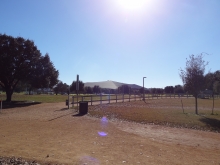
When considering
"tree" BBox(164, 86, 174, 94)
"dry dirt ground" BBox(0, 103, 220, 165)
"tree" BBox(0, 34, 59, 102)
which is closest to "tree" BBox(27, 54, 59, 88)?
"tree" BBox(0, 34, 59, 102)

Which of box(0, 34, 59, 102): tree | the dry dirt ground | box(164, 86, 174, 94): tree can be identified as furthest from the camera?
box(164, 86, 174, 94): tree

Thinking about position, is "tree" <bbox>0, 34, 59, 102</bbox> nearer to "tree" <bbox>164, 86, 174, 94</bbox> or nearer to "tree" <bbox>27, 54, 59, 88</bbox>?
"tree" <bbox>27, 54, 59, 88</bbox>

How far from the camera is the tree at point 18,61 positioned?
2969cm

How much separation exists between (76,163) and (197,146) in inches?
200

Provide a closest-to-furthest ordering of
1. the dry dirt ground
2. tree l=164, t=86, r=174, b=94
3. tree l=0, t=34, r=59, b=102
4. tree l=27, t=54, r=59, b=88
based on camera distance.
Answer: the dry dirt ground → tree l=0, t=34, r=59, b=102 → tree l=27, t=54, r=59, b=88 → tree l=164, t=86, r=174, b=94

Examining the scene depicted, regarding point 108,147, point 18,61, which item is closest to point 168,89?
point 18,61

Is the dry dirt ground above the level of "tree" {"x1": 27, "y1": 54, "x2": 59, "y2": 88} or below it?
below

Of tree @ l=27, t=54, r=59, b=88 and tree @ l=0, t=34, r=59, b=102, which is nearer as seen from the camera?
tree @ l=0, t=34, r=59, b=102

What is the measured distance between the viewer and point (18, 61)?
31219 mm

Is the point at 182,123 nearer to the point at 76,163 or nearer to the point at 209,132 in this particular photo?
the point at 209,132

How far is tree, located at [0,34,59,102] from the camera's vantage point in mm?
29688

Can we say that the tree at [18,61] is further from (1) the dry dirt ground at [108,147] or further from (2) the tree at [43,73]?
(1) the dry dirt ground at [108,147]

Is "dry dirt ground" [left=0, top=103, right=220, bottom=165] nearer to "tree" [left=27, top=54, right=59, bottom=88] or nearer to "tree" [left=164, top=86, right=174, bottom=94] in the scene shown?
"tree" [left=27, top=54, right=59, bottom=88]

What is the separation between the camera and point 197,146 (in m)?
9.05
